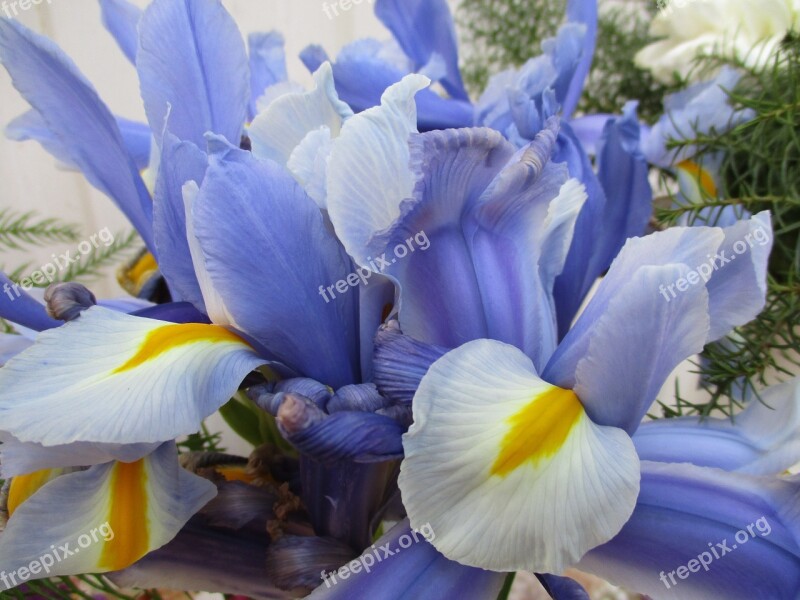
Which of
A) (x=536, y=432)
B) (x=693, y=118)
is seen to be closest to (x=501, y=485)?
(x=536, y=432)

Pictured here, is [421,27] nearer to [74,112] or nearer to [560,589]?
[74,112]

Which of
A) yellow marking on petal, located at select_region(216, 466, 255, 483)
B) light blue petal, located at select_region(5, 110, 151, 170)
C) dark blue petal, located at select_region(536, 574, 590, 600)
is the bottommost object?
dark blue petal, located at select_region(536, 574, 590, 600)

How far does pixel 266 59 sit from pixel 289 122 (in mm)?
146

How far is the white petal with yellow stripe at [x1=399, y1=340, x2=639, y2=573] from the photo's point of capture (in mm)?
233

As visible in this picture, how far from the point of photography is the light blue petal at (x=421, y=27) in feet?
1.49

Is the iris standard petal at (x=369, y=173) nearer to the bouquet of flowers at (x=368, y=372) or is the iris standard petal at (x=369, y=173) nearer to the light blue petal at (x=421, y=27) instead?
the bouquet of flowers at (x=368, y=372)

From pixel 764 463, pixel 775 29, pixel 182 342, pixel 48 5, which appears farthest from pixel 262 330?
pixel 48 5

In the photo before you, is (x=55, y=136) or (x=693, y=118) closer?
(x=55, y=136)

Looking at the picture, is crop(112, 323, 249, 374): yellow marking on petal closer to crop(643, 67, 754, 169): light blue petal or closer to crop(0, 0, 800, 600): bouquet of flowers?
crop(0, 0, 800, 600): bouquet of flowers

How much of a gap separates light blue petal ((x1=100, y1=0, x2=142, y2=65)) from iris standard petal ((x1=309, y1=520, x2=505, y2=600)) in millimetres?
282

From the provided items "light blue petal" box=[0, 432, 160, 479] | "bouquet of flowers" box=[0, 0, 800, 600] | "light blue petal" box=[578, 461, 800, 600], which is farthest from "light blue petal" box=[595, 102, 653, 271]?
"light blue petal" box=[0, 432, 160, 479]

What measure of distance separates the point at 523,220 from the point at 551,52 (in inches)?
6.4

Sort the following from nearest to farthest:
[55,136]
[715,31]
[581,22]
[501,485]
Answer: [501,485], [55,136], [581,22], [715,31]

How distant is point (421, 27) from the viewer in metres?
0.46
